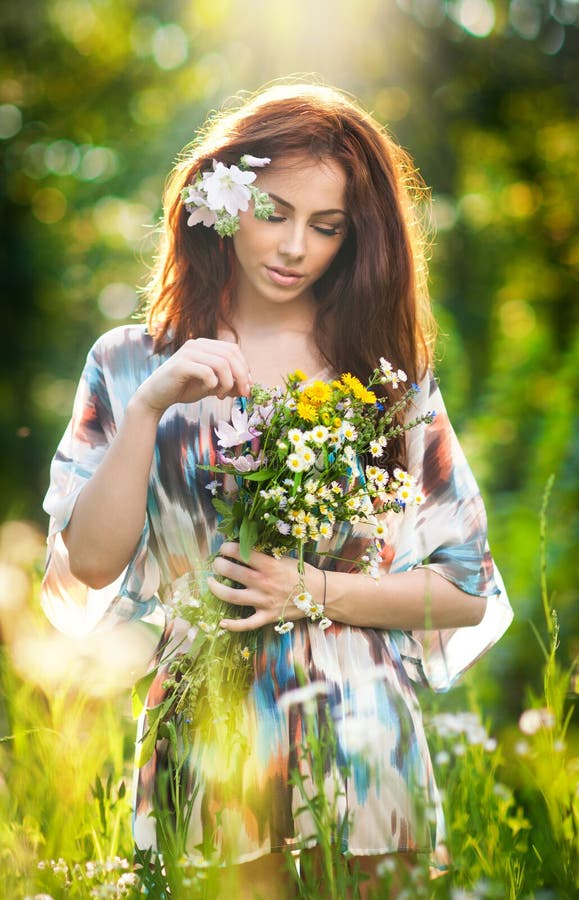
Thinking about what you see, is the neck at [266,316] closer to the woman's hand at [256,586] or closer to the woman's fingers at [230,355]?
the woman's fingers at [230,355]

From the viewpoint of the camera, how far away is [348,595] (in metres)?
1.69

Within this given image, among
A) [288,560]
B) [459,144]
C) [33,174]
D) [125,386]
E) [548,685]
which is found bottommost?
[548,685]

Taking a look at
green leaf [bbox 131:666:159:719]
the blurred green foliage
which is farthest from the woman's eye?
the blurred green foliage

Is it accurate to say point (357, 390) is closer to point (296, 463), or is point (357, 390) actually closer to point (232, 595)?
point (296, 463)

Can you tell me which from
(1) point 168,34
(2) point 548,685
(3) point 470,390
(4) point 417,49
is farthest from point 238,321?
(1) point 168,34

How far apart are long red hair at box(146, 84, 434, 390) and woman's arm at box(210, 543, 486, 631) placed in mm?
426

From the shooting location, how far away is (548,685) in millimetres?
1728

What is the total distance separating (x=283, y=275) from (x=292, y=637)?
2.20 ft

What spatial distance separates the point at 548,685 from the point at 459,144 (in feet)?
17.7

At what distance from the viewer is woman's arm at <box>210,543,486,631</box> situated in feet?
5.32

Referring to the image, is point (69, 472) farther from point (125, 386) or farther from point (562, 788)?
point (562, 788)

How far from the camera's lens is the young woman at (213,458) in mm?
1610

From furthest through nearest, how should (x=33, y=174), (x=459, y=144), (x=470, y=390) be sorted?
(x=33, y=174) → (x=459, y=144) → (x=470, y=390)

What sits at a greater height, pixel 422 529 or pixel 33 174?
pixel 33 174
